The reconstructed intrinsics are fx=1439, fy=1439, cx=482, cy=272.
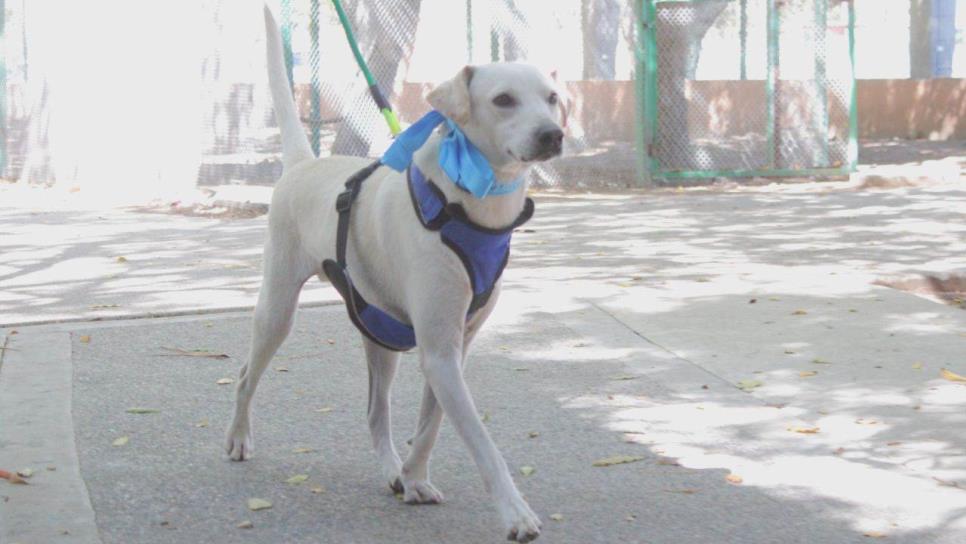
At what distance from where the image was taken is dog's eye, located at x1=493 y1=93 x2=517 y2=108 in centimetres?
415

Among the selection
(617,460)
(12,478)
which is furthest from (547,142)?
(12,478)

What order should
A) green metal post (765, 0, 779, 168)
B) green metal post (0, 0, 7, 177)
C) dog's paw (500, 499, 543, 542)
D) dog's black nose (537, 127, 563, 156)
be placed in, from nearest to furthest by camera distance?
dog's paw (500, 499, 543, 542)
dog's black nose (537, 127, 563, 156)
green metal post (765, 0, 779, 168)
green metal post (0, 0, 7, 177)

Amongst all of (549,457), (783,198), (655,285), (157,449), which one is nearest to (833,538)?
(549,457)

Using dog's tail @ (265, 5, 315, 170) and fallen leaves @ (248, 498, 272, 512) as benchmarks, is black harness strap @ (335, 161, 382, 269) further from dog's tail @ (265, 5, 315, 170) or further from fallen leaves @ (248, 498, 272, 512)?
fallen leaves @ (248, 498, 272, 512)

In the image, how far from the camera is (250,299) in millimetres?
8414

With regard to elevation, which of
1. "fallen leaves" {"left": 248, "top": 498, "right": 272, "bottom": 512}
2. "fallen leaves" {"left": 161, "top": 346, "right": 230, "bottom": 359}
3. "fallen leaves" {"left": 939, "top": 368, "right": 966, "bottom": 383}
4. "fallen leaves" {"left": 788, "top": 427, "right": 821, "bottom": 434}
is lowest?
"fallen leaves" {"left": 788, "top": 427, "right": 821, "bottom": 434}

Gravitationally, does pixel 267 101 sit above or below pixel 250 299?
above

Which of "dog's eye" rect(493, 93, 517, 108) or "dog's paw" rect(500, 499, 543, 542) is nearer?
"dog's paw" rect(500, 499, 543, 542)

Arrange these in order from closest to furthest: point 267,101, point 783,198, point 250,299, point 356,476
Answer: point 356,476, point 250,299, point 783,198, point 267,101

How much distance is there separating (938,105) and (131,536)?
69.2 feet

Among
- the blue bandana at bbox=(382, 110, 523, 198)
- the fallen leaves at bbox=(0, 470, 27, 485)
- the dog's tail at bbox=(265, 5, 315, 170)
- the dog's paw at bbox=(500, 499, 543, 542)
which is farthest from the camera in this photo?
the dog's tail at bbox=(265, 5, 315, 170)

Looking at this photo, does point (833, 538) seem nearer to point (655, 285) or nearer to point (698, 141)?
point (655, 285)

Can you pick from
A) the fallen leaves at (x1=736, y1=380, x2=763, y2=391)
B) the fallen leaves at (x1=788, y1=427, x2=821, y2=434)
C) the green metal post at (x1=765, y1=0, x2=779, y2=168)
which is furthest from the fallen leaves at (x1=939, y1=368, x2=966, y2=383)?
the green metal post at (x1=765, y1=0, x2=779, y2=168)

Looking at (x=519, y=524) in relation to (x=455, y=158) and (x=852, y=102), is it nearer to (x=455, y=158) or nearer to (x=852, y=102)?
(x=455, y=158)
